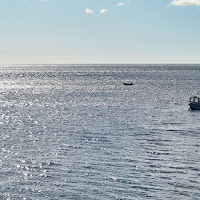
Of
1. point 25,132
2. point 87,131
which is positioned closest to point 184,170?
point 87,131

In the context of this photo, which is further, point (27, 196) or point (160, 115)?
point (160, 115)

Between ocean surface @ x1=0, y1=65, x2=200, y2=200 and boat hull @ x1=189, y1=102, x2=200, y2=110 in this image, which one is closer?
ocean surface @ x1=0, y1=65, x2=200, y2=200

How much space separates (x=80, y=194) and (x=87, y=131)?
64.2 feet

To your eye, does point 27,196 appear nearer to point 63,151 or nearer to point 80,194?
point 80,194

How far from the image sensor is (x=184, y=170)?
26828mm

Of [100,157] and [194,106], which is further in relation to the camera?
[194,106]

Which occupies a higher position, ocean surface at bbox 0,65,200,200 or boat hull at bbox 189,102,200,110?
boat hull at bbox 189,102,200,110

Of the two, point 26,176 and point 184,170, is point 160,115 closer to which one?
point 184,170

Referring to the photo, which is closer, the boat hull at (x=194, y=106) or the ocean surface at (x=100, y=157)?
the ocean surface at (x=100, y=157)

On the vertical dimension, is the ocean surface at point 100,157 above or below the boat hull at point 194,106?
below

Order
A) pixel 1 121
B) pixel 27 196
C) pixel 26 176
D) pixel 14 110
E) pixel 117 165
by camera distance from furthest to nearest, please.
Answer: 1. pixel 14 110
2. pixel 1 121
3. pixel 117 165
4. pixel 26 176
5. pixel 27 196

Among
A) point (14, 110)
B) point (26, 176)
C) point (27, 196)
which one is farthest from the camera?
point (14, 110)

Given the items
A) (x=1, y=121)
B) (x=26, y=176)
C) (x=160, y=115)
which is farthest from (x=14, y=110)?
(x=26, y=176)

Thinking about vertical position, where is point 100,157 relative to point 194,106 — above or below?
below
